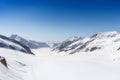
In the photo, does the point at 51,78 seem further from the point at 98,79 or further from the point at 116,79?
the point at 116,79

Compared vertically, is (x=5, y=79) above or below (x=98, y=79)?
below

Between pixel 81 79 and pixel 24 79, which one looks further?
pixel 81 79

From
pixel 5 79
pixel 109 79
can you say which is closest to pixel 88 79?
pixel 109 79

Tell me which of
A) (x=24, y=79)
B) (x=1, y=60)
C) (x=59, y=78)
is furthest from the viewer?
(x=1, y=60)

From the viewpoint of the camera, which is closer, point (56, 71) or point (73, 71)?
point (56, 71)

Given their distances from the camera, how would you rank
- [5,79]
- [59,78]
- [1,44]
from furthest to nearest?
[1,44], [59,78], [5,79]

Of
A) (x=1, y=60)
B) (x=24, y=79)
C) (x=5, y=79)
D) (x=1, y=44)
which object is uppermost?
(x=1, y=44)

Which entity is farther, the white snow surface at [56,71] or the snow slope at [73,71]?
the snow slope at [73,71]

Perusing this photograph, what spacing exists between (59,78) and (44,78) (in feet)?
10.1

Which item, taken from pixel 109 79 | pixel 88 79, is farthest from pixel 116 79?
pixel 88 79

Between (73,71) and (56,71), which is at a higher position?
(73,71)

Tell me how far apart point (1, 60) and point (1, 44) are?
106 meters

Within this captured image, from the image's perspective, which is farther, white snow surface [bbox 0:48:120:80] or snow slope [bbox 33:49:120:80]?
snow slope [bbox 33:49:120:80]

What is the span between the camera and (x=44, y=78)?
45406 mm
